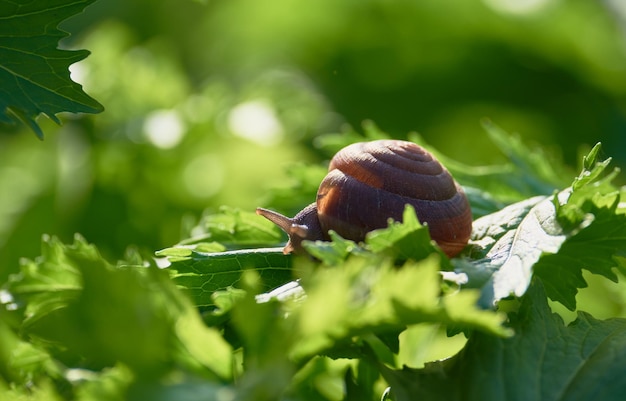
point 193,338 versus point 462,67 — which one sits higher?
point 193,338

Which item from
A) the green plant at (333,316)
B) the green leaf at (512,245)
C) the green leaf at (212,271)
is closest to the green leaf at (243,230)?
the green plant at (333,316)

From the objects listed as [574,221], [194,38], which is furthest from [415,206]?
[194,38]

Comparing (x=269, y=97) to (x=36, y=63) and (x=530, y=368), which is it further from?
(x=530, y=368)

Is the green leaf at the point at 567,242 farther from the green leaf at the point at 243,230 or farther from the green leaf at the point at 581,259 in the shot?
the green leaf at the point at 243,230

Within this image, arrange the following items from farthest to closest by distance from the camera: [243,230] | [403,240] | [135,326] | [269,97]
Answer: [269,97]
[243,230]
[403,240]
[135,326]

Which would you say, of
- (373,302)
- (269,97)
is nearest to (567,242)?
(373,302)

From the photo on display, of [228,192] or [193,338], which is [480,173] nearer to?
[193,338]

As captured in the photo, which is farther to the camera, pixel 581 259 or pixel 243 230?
pixel 243 230
